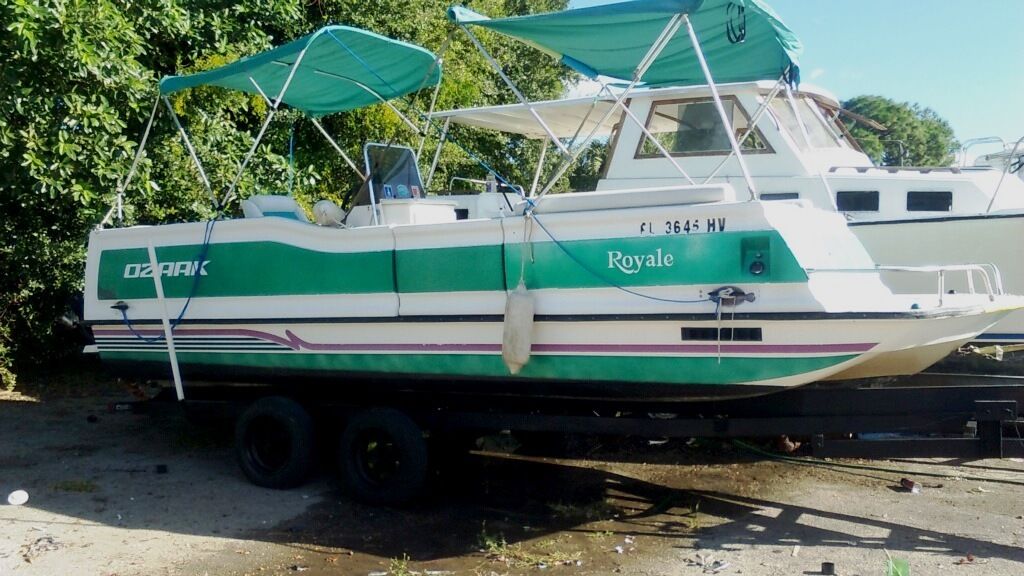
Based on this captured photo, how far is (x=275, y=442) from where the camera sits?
23.9 ft

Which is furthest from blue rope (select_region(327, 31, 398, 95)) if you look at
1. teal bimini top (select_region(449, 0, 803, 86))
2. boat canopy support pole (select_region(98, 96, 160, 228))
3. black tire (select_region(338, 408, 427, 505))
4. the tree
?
the tree

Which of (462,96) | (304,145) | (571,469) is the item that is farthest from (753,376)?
(462,96)

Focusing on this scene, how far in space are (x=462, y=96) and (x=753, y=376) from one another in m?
8.97

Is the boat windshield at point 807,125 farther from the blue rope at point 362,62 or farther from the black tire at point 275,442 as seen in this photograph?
the black tire at point 275,442

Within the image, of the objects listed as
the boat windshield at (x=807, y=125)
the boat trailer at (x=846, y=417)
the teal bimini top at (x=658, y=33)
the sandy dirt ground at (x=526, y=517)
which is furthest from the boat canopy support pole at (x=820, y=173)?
the boat trailer at (x=846, y=417)

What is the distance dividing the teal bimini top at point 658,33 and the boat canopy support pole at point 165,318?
2.98m

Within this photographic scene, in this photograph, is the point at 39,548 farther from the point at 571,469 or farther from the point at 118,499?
the point at 571,469

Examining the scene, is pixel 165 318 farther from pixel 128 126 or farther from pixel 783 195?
pixel 783 195

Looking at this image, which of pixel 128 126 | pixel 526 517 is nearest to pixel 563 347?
pixel 526 517

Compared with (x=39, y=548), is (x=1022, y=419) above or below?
above

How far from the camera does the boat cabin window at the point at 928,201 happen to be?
27.3 ft

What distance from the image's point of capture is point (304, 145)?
11.8m

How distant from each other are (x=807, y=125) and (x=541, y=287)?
4.28m

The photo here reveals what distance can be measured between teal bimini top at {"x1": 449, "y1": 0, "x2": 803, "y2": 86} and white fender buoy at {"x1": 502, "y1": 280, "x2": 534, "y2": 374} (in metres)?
1.63
